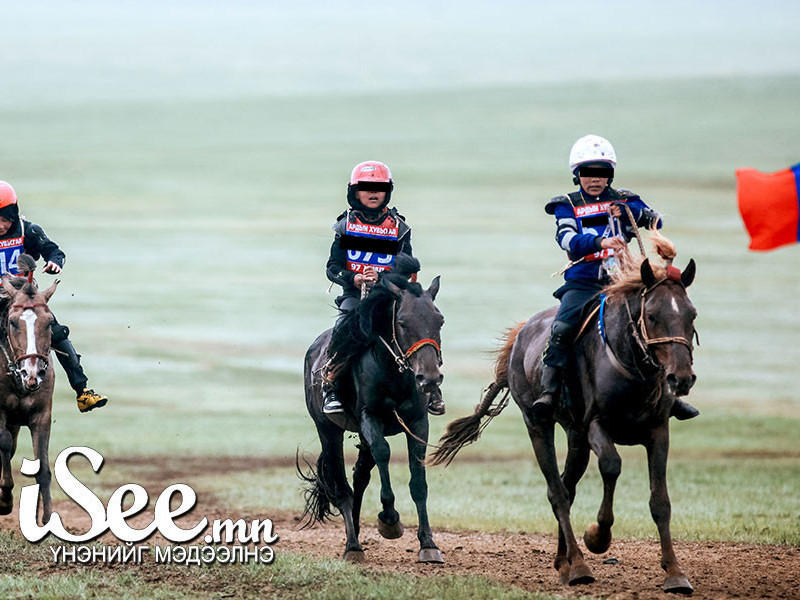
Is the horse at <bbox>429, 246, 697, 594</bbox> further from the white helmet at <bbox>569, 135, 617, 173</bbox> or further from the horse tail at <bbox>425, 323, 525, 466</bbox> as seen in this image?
the horse tail at <bbox>425, 323, 525, 466</bbox>

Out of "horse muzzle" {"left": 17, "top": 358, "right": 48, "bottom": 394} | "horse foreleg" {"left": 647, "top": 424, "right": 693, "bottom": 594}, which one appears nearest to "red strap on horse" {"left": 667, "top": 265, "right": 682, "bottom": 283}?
"horse foreleg" {"left": 647, "top": 424, "right": 693, "bottom": 594}

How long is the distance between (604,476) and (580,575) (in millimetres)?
937

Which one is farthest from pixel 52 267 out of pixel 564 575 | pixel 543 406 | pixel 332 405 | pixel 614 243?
pixel 564 575

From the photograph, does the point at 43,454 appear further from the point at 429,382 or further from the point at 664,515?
the point at 664,515

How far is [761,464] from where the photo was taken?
71.9ft

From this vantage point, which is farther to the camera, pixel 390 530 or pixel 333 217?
pixel 333 217

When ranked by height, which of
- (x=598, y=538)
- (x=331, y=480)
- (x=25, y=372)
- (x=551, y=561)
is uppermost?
(x=25, y=372)

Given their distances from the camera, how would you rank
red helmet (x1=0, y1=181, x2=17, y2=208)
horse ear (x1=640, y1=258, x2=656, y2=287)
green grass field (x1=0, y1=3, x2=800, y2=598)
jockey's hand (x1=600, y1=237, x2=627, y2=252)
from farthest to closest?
green grass field (x1=0, y1=3, x2=800, y2=598) < red helmet (x1=0, y1=181, x2=17, y2=208) < jockey's hand (x1=600, y1=237, x2=627, y2=252) < horse ear (x1=640, y1=258, x2=656, y2=287)

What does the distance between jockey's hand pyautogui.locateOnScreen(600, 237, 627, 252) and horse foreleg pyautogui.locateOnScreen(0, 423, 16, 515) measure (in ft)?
20.5

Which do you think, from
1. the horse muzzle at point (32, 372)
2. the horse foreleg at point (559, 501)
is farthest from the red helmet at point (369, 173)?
the horse muzzle at point (32, 372)

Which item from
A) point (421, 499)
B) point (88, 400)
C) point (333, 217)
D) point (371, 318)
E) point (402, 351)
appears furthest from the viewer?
point (333, 217)

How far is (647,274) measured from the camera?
10.5 m

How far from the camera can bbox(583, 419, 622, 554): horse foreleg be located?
10742 millimetres

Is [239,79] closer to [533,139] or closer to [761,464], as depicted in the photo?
[533,139]
